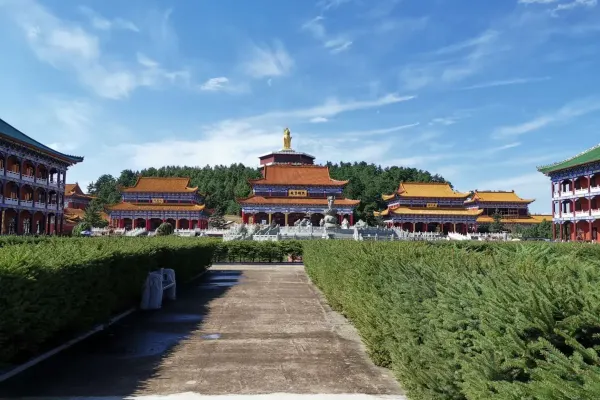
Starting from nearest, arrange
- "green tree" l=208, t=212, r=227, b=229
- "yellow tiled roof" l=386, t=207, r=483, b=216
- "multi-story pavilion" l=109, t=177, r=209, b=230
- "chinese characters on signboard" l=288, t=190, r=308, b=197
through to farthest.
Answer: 1. "multi-story pavilion" l=109, t=177, r=209, b=230
2. "chinese characters on signboard" l=288, t=190, r=308, b=197
3. "green tree" l=208, t=212, r=227, b=229
4. "yellow tiled roof" l=386, t=207, r=483, b=216

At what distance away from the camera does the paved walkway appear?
6137 millimetres

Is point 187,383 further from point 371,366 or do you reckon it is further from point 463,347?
point 463,347

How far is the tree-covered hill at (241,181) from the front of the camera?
294 ft

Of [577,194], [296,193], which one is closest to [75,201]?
[296,193]

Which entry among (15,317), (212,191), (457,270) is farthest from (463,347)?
(212,191)

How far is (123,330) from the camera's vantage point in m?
9.75

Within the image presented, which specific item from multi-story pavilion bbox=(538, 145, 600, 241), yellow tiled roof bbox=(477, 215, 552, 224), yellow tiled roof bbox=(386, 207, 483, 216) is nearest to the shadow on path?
multi-story pavilion bbox=(538, 145, 600, 241)

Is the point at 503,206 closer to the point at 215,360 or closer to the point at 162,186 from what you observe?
the point at 162,186

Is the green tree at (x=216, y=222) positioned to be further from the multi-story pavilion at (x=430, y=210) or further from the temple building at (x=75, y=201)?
the multi-story pavilion at (x=430, y=210)

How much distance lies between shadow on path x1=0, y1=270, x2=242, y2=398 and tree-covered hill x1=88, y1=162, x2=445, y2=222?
68179mm

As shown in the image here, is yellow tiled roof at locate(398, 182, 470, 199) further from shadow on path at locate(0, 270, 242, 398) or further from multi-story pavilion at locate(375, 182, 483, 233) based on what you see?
shadow on path at locate(0, 270, 242, 398)

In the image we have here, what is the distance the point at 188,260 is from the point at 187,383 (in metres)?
11.2

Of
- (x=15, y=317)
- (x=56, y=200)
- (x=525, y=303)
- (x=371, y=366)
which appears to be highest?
(x=56, y=200)

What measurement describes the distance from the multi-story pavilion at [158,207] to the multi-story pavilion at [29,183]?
11259 mm
